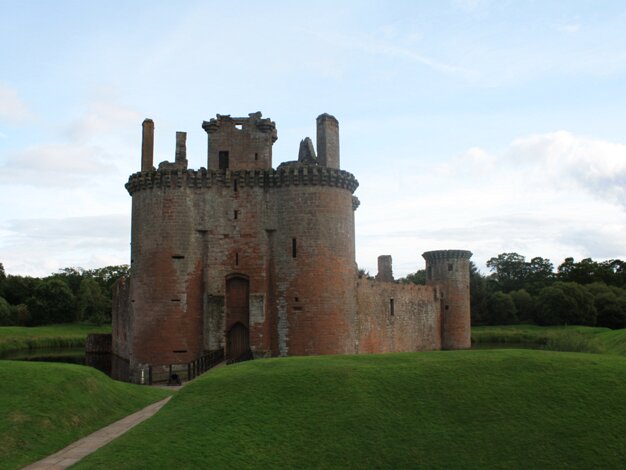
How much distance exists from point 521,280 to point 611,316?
28.9 meters

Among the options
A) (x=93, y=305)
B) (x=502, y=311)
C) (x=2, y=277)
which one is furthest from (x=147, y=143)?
(x=2, y=277)

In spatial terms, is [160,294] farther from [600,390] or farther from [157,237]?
[600,390]

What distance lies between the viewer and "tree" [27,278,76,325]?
74.2 m

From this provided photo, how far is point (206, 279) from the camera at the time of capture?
98.2ft

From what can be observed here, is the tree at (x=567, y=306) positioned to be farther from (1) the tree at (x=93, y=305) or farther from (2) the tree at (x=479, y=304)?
(1) the tree at (x=93, y=305)

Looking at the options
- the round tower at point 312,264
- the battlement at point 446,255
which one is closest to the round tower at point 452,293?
the battlement at point 446,255

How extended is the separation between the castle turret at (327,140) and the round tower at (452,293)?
23.9 meters

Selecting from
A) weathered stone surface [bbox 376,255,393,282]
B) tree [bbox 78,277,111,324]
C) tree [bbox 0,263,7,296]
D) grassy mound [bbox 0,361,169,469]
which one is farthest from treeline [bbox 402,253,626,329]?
grassy mound [bbox 0,361,169,469]

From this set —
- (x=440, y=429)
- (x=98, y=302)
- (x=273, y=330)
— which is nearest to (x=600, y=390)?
(x=440, y=429)

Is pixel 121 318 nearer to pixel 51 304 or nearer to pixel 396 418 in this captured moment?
pixel 396 418

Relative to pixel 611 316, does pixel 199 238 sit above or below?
above

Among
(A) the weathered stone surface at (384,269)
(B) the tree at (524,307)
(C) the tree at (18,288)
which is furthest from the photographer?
(C) the tree at (18,288)

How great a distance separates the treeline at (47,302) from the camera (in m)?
73.0

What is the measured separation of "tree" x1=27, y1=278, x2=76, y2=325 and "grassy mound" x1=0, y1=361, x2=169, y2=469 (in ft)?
204
